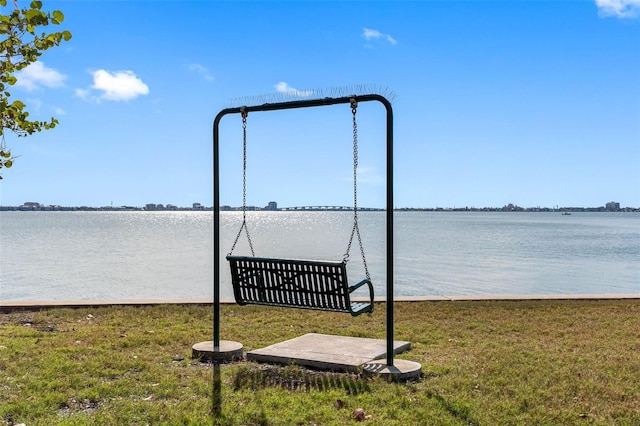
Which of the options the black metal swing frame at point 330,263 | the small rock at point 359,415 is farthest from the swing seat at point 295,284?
the small rock at point 359,415

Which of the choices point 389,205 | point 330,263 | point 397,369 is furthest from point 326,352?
point 389,205

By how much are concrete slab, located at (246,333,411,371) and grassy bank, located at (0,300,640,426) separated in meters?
0.21

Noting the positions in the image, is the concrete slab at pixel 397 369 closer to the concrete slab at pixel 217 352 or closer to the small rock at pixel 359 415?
the small rock at pixel 359 415

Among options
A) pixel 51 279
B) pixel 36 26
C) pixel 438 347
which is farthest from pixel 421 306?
pixel 51 279

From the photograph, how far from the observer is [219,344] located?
22.7 ft

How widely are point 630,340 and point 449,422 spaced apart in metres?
4.10

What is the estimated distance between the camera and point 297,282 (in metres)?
6.57

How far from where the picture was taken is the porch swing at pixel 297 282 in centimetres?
626

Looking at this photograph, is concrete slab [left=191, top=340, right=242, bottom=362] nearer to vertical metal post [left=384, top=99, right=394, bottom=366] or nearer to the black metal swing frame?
the black metal swing frame

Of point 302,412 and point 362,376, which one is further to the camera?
point 362,376

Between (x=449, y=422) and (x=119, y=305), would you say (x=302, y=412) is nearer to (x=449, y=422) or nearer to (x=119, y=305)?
(x=449, y=422)

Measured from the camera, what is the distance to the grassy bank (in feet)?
16.1

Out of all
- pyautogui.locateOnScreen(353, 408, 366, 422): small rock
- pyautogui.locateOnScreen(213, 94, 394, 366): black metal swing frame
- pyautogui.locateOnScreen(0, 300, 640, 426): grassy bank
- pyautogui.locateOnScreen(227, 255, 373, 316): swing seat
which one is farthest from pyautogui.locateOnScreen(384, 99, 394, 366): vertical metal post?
pyautogui.locateOnScreen(353, 408, 366, 422): small rock

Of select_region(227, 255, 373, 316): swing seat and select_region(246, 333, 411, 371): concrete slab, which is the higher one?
select_region(227, 255, 373, 316): swing seat
